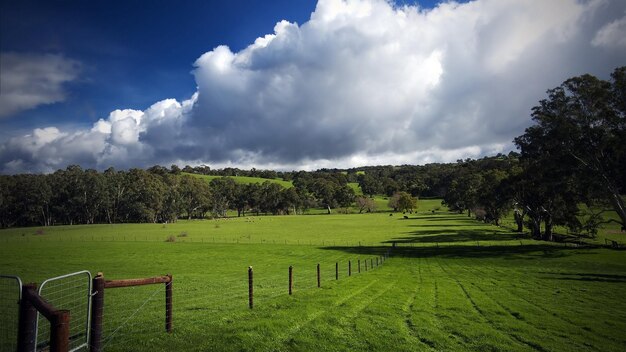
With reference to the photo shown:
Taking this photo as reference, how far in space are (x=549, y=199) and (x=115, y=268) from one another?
72.8 meters

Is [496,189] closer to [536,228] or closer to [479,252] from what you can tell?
[536,228]

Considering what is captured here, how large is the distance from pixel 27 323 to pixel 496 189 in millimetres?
87974

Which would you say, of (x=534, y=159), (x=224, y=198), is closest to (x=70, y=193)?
(x=224, y=198)

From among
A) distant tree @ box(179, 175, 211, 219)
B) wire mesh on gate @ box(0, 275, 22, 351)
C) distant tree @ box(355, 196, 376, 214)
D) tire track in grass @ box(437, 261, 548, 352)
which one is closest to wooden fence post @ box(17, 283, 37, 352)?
wire mesh on gate @ box(0, 275, 22, 351)

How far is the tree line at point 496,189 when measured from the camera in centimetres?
4356

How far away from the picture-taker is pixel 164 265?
3775 cm

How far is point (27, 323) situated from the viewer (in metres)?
6.01

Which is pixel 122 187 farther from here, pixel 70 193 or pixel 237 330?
pixel 237 330

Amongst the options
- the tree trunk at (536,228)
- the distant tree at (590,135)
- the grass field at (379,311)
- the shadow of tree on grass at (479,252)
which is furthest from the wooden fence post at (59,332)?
the tree trunk at (536,228)

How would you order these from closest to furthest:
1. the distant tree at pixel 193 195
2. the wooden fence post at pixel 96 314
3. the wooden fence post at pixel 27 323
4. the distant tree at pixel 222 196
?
the wooden fence post at pixel 27 323 < the wooden fence post at pixel 96 314 < the distant tree at pixel 193 195 < the distant tree at pixel 222 196

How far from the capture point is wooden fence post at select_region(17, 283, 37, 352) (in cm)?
589

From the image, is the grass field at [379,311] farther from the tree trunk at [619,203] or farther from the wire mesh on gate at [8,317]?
the tree trunk at [619,203]

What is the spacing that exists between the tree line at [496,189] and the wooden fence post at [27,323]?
172 feet

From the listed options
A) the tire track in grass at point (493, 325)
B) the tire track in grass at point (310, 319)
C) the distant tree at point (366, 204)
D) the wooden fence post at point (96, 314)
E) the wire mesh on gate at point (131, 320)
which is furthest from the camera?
the distant tree at point (366, 204)
